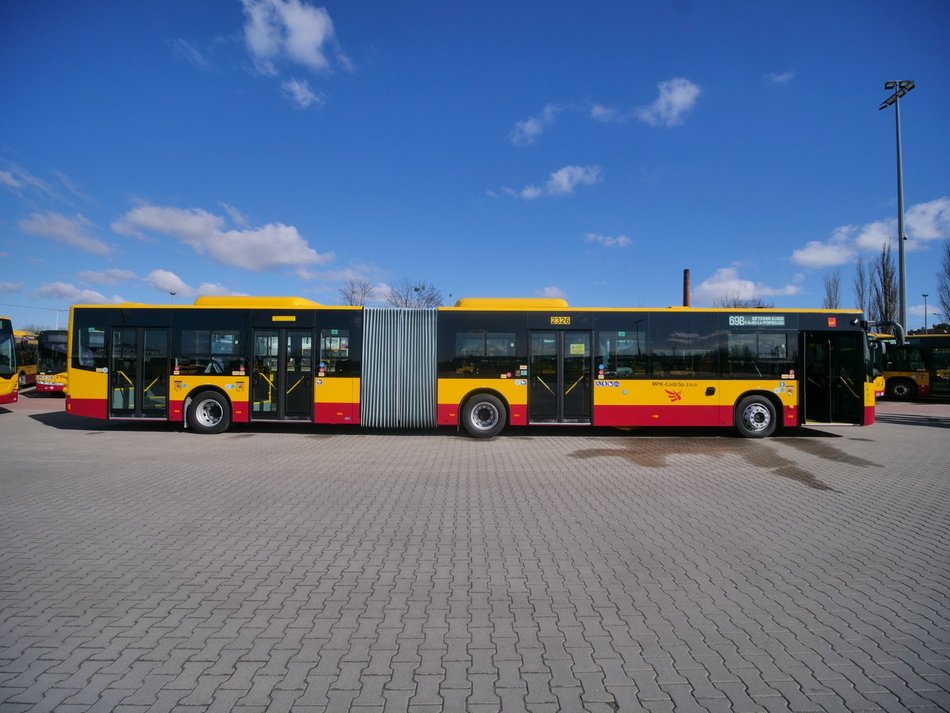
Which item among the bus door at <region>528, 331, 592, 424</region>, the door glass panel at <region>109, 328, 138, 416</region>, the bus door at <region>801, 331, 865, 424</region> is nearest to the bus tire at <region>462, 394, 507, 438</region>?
the bus door at <region>528, 331, 592, 424</region>

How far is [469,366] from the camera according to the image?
487 inches

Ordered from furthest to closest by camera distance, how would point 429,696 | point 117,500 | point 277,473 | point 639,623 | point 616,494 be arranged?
point 277,473 < point 616,494 < point 117,500 < point 639,623 < point 429,696

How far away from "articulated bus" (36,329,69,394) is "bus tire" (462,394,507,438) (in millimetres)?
21880

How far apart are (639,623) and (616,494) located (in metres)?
3.55

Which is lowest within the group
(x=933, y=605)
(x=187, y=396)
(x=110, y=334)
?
(x=933, y=605)

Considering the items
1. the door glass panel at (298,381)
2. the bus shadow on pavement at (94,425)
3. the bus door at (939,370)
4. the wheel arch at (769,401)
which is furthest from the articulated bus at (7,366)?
the bus door at (939,370)

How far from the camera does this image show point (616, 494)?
6.96 m

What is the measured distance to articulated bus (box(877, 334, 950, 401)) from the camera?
22484 mm

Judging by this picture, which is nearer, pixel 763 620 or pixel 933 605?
pixel 763 620

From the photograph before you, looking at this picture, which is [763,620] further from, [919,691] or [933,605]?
[933,605]

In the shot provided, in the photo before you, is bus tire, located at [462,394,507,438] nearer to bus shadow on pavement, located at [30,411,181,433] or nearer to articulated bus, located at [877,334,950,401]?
bus shadow on pavement, located at [30,411,181,433]

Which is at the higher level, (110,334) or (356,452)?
(110,334)

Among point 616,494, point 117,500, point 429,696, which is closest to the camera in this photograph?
point 429,696

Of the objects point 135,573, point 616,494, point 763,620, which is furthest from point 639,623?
point 135,573
